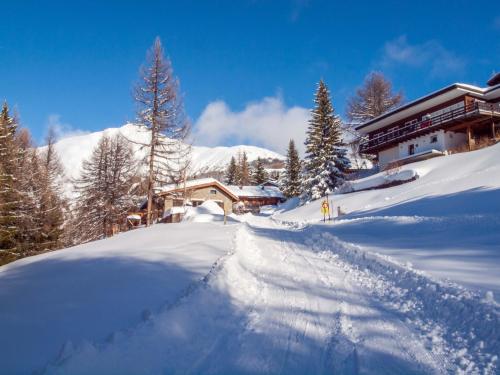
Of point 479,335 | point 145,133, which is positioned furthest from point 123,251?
point 145,133

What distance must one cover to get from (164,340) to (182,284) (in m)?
2.12

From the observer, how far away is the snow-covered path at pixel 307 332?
3637mm

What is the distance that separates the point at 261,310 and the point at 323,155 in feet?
106

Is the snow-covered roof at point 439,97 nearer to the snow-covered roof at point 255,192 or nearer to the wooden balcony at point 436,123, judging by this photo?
the wooden balcony at point 436,123

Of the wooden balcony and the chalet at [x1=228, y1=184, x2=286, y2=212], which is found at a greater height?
the wooden balcony

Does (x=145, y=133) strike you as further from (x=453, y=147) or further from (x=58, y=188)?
(x=453, y=147)

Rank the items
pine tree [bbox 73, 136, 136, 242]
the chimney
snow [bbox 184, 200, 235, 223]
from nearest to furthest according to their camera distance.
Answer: snow [bbox 184, 200, 235, 223]
pine tree [bbox 73, 136, 136, 242]
the chimney

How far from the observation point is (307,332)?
177 inches

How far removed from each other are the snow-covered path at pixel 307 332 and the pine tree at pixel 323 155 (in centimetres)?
2948

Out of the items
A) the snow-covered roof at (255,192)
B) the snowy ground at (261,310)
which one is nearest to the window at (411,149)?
the snowy ground at (261,310)

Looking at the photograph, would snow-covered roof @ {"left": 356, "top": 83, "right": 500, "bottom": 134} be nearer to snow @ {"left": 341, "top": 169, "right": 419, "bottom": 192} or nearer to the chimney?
the chimney

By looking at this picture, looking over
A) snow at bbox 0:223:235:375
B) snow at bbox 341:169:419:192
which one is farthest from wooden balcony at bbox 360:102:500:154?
snow at bbox 0:223:235:375

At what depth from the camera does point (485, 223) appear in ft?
33.7

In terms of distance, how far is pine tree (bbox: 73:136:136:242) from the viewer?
3016 centimetres
